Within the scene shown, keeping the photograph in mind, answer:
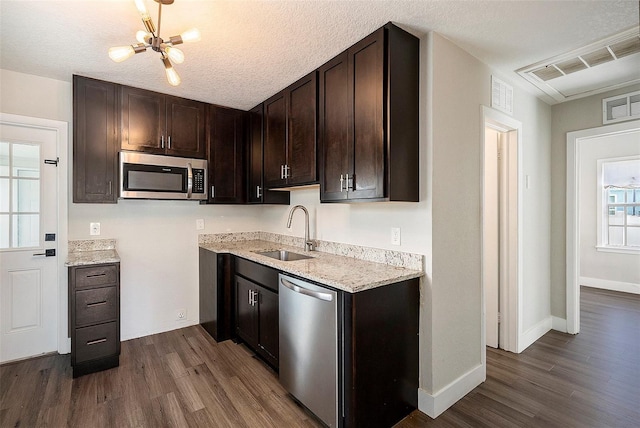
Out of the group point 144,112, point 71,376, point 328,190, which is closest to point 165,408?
point 71,376

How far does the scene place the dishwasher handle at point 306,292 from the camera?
180cm

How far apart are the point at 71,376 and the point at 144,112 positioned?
238cm

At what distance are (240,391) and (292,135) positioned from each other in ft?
7.10

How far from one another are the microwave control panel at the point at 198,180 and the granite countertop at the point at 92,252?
3.17 ft

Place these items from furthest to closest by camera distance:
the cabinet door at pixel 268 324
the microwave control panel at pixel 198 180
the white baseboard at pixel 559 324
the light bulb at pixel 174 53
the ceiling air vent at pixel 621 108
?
the white baseboard at pixel 559 324 → the microwave control panel at pixel 198 180 → the ceiling air vent at pixel 621 108 → the cabinet door at pixel 268 324 → the light bulb at pixel 174 53

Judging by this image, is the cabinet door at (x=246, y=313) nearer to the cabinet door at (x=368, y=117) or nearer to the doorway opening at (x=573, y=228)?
the cabinet door at (x=368, y=117)

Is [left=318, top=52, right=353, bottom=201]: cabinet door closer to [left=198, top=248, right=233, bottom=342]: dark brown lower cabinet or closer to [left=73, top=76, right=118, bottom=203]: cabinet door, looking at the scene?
[left=198, top=248, right=233, bottom=342]: dark brown lower cabinet

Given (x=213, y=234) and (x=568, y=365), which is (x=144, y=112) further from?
(x=568, y=365)

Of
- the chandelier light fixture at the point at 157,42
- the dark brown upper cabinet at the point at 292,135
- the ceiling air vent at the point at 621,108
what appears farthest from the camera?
the ceiling air vent at the point at 621,108

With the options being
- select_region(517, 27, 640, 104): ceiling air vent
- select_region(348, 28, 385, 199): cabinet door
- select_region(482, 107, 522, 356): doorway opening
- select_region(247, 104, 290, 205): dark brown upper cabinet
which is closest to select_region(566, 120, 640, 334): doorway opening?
select_region(517, 27, 640, 104): ceiling air vent

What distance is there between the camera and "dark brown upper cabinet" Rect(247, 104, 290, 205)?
135 inches

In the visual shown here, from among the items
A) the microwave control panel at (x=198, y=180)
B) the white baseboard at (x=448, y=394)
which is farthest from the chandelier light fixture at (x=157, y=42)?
the white baseboard at (x=448, y=394)

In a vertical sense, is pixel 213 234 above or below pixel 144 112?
below

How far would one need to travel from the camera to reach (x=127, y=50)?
5.92 feet
